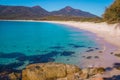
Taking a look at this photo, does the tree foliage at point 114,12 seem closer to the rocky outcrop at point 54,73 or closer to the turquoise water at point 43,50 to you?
the turquoise water at point 43,50

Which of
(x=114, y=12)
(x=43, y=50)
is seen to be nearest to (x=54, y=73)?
(x=43, y=50)

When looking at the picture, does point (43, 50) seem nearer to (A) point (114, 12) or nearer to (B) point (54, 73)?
(B) point (54, 73)

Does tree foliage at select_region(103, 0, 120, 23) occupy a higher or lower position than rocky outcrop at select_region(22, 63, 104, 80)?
higher

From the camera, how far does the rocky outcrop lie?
16.8 m

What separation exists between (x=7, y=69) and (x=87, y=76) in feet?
30.9

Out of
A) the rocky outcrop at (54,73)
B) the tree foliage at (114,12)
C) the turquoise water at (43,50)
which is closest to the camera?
the rocky outcrop at (54,73)

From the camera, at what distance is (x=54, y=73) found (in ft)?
57.5

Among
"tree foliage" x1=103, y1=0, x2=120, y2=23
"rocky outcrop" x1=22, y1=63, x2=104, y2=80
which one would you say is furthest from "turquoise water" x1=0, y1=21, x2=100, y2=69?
"tree foliage" x1=103, y1=0, x2=120, y2=23

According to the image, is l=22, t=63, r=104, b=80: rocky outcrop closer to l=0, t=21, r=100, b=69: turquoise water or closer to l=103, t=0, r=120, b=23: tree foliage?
l=0, t=21, r=100, b=69: turquoise water

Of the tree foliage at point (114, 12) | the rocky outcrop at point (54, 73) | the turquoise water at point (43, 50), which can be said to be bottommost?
the turquoise water at point (43, 50)

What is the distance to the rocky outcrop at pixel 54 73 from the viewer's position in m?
16.8

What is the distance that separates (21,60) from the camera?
90.3 feet

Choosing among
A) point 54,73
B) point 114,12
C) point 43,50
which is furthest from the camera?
point 114,12

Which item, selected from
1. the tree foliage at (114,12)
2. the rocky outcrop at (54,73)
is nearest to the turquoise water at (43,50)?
the rocky outcrop at (54,73)
